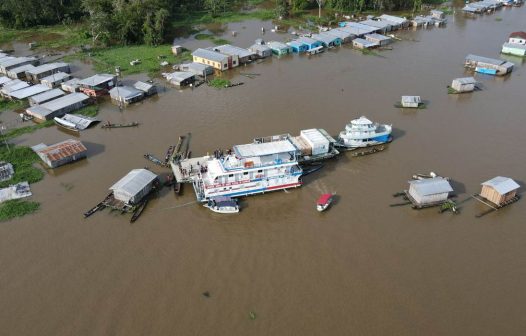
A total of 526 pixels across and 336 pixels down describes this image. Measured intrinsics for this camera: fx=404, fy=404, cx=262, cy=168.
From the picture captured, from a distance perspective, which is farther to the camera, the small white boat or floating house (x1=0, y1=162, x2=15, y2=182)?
floating house (x1=0, y1=162, x2=15, y2=182)

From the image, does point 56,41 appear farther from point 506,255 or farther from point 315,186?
point 506,255

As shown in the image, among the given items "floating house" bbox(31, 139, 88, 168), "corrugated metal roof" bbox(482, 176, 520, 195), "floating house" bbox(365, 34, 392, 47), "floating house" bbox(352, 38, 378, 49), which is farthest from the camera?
"floating house" bbox(365, 34, 392, 47)

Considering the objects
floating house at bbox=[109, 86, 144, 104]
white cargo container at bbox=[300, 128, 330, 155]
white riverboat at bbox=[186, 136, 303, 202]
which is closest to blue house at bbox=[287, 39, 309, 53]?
floating house at bbox=[109, 86, 144, 104]

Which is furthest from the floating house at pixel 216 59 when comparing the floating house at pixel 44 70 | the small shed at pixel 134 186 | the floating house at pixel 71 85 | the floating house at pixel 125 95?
the small shed at pixel 134 186

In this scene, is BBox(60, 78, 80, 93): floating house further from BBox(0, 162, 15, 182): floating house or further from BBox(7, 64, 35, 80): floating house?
BBox(0, 162, 15, 182): floating house

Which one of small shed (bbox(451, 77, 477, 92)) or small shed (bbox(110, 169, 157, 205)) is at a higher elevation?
small shed (bbox(451, 77, 477, 92))

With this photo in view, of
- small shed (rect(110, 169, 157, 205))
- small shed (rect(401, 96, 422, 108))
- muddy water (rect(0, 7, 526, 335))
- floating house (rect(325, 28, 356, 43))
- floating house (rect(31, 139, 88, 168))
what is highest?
floating house (rect(325, 28, 356, 43))

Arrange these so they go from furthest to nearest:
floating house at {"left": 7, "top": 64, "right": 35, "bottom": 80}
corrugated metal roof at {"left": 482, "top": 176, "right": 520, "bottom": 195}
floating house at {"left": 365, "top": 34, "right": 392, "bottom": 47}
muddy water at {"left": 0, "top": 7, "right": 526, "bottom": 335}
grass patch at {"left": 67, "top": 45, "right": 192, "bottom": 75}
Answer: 1. floating house at {"left": 365, "top": 34, "right": 392, "bottom": 47}
2. grass patch at {"left": 67, "top": 45, "right": 192, "bottom": 75}
3. floating house at {"left": 7, "top": 64, "right": 35, "bottom": 80}
4. corrugated metal roof at {"left": 482, "top": 176, "right": 520, "bottom": 195}
5. muddy water at {"left": 0, "top": 7, "right": 526, "bottom": 335}
